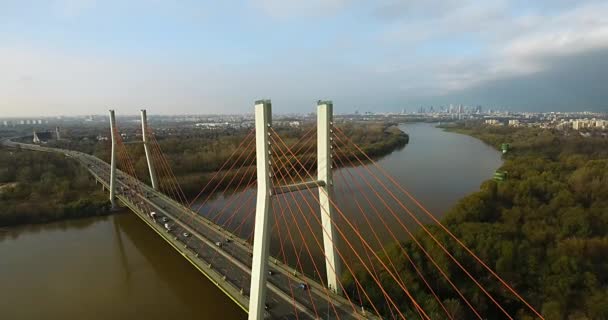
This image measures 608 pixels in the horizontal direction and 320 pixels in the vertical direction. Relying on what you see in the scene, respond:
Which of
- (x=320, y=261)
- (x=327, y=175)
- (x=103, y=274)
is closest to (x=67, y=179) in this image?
(x=103, y=274)

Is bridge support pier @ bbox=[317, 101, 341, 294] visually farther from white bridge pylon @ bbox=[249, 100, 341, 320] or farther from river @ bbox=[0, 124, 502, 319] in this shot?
river @ bbox=[0, 124, 502, 319]

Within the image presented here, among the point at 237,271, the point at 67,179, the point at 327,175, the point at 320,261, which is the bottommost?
the point at 320,261

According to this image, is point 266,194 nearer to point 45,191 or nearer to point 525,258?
point 525,258

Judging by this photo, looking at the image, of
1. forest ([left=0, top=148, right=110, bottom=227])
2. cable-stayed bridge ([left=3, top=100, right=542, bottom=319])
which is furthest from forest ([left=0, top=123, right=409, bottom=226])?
cable-stayed bridge ([left=3, top=100, right=542, bottom=319])

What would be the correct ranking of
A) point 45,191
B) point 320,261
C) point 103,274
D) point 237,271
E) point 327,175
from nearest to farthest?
point 327,175 < point 237,271 < point 320,261 < point 103,274 < point 45,191

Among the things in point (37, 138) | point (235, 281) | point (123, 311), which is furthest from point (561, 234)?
point (37, 138)

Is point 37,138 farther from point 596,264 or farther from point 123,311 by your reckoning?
point 596,264
